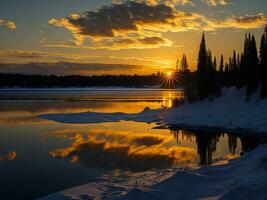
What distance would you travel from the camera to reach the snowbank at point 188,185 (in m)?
10.5

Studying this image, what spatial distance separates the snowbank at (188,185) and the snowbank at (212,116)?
15705 mm

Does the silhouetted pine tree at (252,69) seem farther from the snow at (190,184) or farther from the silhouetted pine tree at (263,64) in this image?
the snow at (190,184)

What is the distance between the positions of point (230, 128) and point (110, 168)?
18.1m

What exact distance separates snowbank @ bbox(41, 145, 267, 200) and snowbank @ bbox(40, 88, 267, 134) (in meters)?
15.7

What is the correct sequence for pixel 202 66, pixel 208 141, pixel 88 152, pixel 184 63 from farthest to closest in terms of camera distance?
1. pixel 184 63
2. pixel 202 66
3. pixel 208 141
4. pixel 88 152

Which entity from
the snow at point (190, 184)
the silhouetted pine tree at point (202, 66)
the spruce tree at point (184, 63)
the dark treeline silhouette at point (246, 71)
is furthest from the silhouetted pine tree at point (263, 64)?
the spruce tree at point (184, 63)

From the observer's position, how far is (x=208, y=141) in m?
25.7

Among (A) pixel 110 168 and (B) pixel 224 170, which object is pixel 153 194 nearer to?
(B) pixel 224 170

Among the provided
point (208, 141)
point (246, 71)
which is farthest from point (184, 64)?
point (208, 141)

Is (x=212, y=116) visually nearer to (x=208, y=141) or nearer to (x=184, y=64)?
(x=208, y=141)

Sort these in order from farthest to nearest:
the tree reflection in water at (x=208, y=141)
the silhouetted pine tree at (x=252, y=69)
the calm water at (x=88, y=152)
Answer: the silhouetted pine tree at (x=252, y=69) < the tree reflection in water at (x=208, y=141) < the calm water at (x=88, y=152)

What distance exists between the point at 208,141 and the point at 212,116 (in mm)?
12911

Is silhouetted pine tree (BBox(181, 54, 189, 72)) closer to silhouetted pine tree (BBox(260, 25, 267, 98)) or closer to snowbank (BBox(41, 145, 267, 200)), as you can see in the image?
silhouetted pine tree (BBox(260, 25, 267, 98))

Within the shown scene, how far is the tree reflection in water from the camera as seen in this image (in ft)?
67.8
